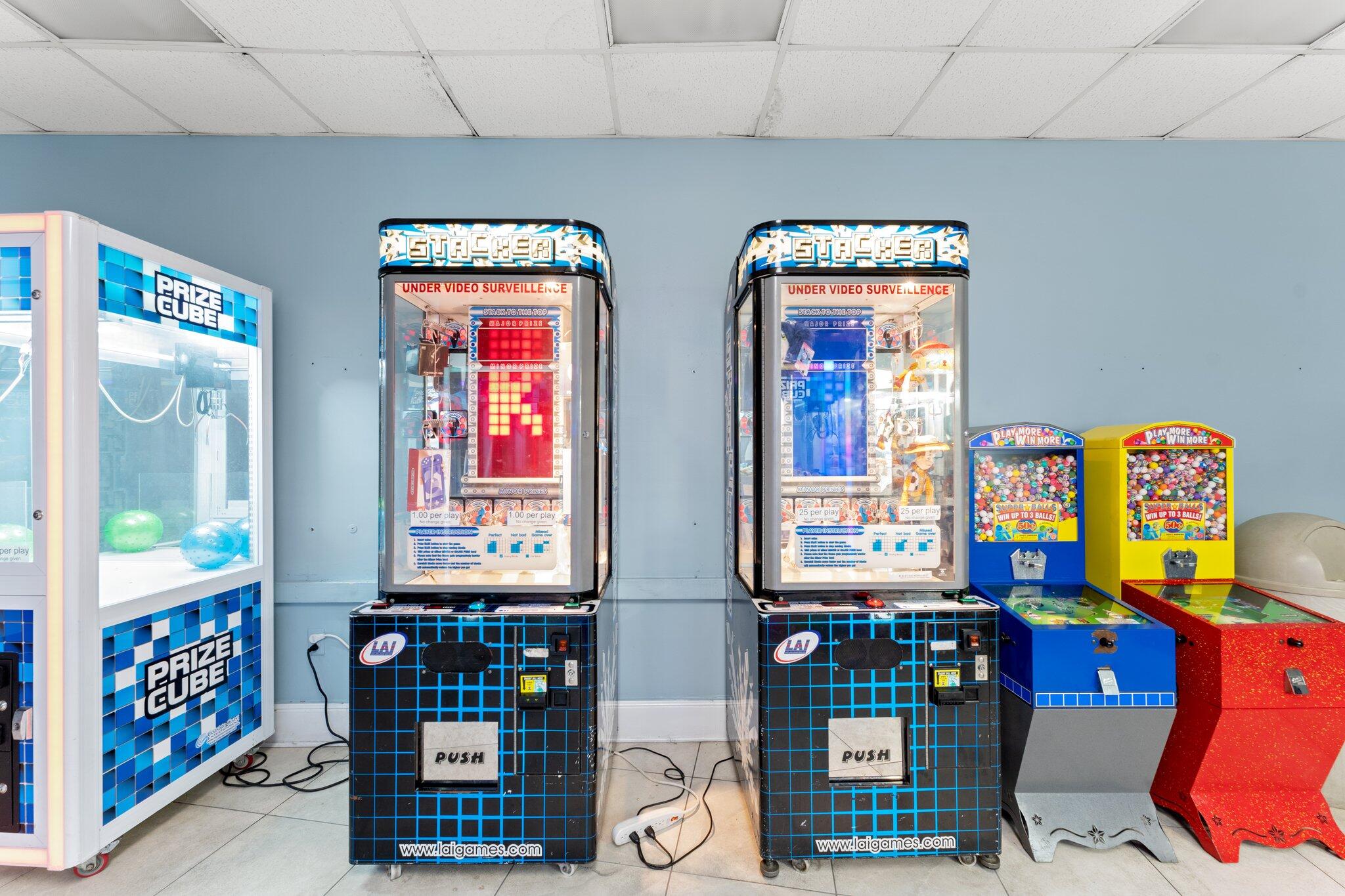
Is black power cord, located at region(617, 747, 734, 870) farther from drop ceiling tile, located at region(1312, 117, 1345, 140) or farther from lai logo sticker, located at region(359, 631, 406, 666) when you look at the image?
drop ceiling tile, located at region(1312, 117, 1345, 140)

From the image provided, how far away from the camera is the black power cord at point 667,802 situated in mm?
2113

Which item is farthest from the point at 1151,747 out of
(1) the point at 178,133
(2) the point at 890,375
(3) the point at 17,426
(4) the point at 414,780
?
(1) the point at 178,133

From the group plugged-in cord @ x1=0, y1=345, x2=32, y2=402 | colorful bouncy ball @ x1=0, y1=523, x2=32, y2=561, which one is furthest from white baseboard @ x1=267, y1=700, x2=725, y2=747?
plugged-in cord @ x1=0, y1=345, x2=32, y2=402

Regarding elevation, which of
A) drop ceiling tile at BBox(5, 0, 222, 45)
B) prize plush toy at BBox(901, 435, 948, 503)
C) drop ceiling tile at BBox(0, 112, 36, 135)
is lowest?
prize plush toy at BBox(901, 435, 948, 503)

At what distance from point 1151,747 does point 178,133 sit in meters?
4.87

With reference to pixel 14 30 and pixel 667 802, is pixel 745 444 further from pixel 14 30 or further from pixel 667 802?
pixel 14 30

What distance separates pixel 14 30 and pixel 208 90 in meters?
0.56

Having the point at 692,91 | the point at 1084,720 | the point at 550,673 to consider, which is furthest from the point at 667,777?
the point at 692,91

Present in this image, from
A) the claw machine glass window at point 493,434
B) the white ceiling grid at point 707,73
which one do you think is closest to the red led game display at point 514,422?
the claw machine glass window at point 493,434

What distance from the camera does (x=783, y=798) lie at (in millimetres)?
2041

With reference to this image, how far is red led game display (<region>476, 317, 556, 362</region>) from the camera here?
2.25 m

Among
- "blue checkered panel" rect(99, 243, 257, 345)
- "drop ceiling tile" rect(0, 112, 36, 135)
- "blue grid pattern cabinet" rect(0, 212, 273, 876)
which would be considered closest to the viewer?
"blue grid pattern cabinet" rect(0, 212, 273, 876)

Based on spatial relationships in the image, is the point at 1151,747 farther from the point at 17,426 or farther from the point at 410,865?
the point at 17,426

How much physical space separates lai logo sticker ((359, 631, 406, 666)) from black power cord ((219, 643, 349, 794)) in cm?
90
